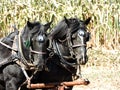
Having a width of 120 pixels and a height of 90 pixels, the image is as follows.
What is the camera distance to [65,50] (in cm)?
474

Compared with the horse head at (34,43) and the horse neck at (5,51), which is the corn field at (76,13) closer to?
the horse neck at (5,51)

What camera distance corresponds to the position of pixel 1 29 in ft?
30.3

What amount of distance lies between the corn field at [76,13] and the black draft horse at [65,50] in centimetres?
418

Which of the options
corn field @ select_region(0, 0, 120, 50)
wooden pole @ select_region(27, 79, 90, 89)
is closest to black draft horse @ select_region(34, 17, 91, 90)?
wooden pole @ select_region(27, 79, 90, 89)

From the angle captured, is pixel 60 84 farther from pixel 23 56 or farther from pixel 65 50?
pixel 23 56

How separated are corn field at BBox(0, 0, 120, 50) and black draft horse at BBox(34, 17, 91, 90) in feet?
13.7

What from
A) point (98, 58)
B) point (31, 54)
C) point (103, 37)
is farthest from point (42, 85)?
point (103, 37)

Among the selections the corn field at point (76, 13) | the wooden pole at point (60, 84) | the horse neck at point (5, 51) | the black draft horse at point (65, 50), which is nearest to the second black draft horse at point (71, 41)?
the black draft horse at point (65, 50)

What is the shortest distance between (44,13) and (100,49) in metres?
1.43

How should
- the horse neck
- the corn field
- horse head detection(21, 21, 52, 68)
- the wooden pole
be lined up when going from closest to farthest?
horse head detection(21, 21, 52, 68)
the wooden pole
the horse neck
the corn field

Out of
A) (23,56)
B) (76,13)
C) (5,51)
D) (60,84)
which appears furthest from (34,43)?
(76,13)

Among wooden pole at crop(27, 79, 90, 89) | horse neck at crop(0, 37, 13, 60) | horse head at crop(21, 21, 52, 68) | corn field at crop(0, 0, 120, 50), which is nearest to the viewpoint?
horse head at crop(21, 21, 52, 68)

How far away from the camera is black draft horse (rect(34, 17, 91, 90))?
4.57 metres

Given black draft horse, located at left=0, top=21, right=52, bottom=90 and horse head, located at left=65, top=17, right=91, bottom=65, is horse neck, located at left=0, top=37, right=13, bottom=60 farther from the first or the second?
horse head, located at left=65, top=17, right=91, bottom=65
